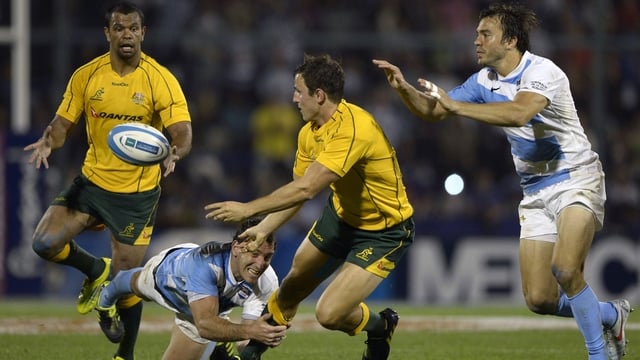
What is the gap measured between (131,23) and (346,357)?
3042 millimetres

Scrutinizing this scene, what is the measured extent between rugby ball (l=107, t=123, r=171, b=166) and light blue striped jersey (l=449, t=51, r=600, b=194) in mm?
→ 2237

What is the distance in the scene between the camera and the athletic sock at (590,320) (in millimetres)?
7254

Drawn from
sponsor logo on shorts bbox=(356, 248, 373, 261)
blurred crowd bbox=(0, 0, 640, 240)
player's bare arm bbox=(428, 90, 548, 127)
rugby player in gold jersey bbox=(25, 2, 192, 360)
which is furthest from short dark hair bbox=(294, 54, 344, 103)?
blurred crowd bbox=(0, 0, 640, 240)

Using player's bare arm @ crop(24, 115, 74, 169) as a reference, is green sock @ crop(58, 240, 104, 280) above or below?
below

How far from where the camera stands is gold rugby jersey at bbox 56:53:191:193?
861cm

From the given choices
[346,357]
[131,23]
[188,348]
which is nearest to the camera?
[188,348]

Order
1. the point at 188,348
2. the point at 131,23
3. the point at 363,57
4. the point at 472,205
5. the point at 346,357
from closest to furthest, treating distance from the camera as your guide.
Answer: the point at 188,348 → the point at 131,23 → the point at 346,357 → the point at 472,205 → the point at 363,57

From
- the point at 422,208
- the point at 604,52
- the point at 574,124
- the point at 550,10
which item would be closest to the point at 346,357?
the point at 574,124

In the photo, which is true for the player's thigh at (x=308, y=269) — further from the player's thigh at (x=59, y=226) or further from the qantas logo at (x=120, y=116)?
the player's thigh at (x=59, y=226)

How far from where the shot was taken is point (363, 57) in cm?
1769

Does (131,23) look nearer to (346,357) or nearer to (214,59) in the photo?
(346,357)

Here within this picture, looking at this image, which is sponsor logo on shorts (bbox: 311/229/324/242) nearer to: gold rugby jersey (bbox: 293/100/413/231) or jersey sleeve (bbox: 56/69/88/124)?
gold rugby jersey (bbox: 293/100/413/231)

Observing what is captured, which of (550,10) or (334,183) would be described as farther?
(550,10)

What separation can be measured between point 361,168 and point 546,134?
1228 millimetres
